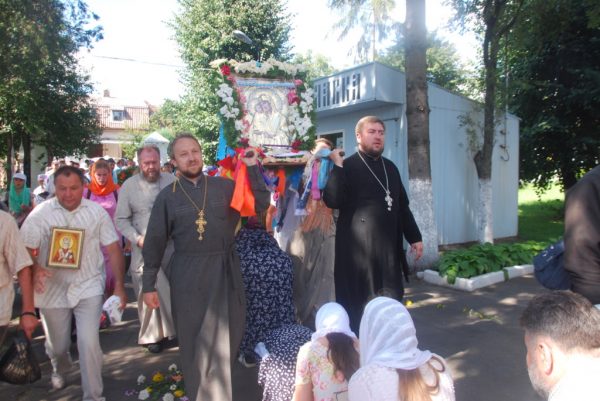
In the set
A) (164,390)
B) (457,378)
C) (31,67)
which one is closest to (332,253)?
(457,378)

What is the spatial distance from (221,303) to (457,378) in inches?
91.1

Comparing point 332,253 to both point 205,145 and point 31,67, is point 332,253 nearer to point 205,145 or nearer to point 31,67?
point 31,67

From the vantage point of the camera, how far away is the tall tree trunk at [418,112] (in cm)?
817

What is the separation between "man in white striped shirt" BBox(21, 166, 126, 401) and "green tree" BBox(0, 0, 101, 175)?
6827mm

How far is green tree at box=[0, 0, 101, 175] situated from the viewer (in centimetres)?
904

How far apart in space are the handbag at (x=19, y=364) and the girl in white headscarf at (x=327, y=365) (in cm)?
194

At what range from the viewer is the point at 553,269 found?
277 centimetres

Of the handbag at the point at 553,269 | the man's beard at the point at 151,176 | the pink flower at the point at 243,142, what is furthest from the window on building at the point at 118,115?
the handbag at the point at 553,269

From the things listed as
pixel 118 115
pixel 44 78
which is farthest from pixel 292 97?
pixel 118 115

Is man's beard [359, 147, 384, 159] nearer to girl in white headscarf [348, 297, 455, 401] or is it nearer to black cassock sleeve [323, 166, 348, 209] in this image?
black cassock sleeve [323, 166, 348, 209]

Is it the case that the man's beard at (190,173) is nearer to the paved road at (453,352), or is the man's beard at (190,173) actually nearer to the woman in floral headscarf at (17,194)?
the paved road at (453,352)

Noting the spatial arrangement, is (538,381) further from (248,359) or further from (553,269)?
(248,359)

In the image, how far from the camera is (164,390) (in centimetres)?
411

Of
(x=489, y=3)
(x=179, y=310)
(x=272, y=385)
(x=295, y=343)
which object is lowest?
(x=272, y=385)
